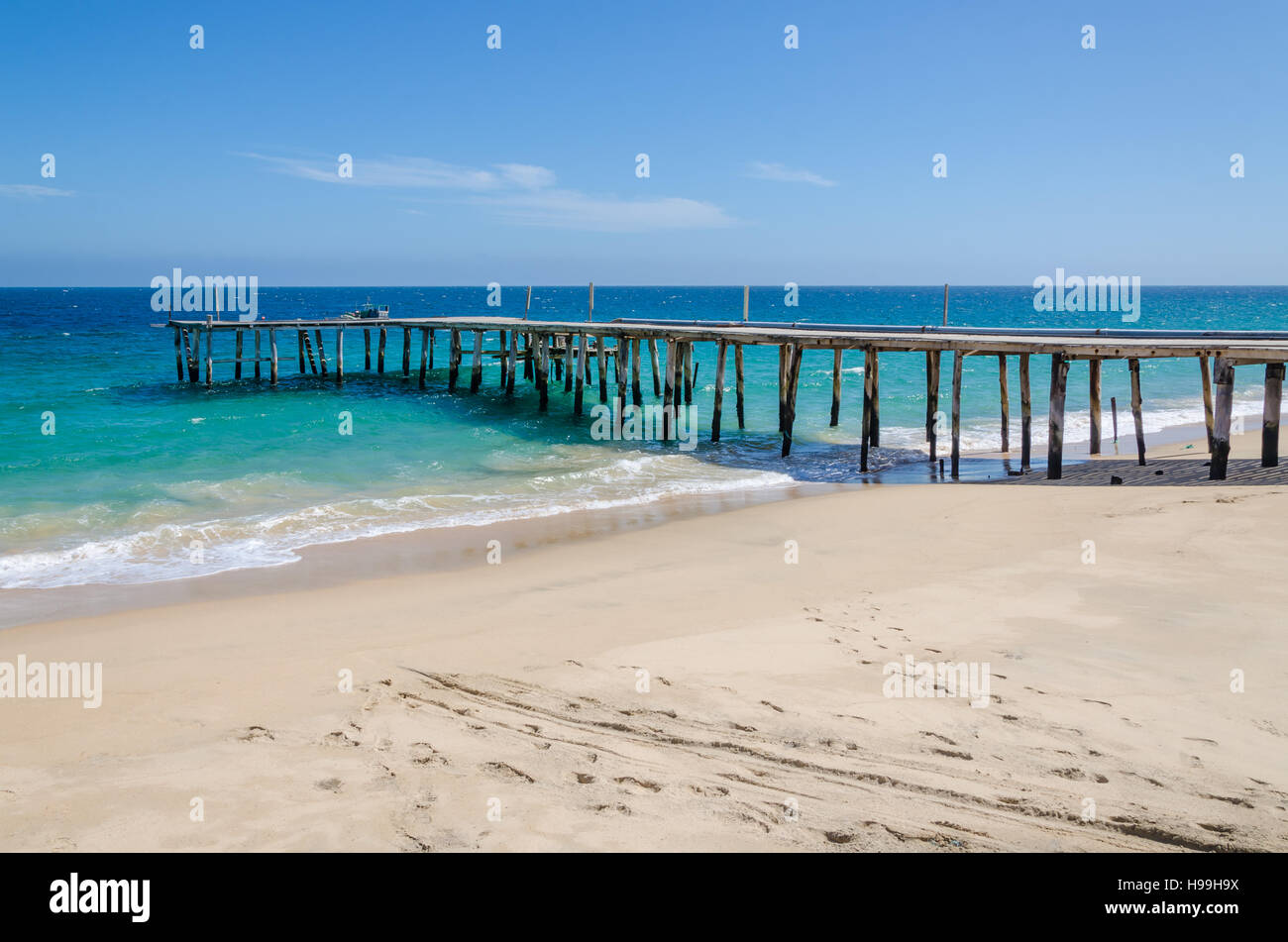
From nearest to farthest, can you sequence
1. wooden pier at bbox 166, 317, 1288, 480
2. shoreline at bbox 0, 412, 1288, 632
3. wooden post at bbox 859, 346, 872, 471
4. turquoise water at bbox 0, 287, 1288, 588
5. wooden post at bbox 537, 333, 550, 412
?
shoreline at bbox 0, 412, 1288, 632, turquoise water at bbox 0, 287, 1288, 588, wooden pier at bbox 166, 317, 1288, 480, wooden post at bbox 859, 346, 872, 471, wooden post at bbox 537, 333, 550, 412

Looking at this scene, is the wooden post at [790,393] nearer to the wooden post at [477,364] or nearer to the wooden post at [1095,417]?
the wooden post at [1095,417]

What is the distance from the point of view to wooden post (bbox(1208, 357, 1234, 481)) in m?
13.9

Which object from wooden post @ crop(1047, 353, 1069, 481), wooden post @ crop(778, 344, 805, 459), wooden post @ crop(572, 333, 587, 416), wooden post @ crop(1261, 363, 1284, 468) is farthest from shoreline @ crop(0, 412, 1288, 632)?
wooden post @ crop(572, 333, 587, 416)

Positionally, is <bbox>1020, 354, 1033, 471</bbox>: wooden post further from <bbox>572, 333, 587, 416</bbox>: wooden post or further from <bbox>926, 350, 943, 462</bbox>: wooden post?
<bbox>572, 333, 587, 416</bbox>: wooden post

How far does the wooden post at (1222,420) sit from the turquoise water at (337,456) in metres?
5.77

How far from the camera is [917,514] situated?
12.9m

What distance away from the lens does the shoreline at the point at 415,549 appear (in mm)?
9445

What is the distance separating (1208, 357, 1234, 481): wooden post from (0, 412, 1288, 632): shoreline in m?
2.85

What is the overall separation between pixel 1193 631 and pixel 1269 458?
30.2 ft

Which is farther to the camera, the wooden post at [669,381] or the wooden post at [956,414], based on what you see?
the wooden post at [669,381]

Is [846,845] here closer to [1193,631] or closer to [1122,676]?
[1122,676]

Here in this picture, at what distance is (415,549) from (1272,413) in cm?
1349

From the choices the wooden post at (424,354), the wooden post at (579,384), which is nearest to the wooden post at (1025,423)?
the wooden post at (579,384)
